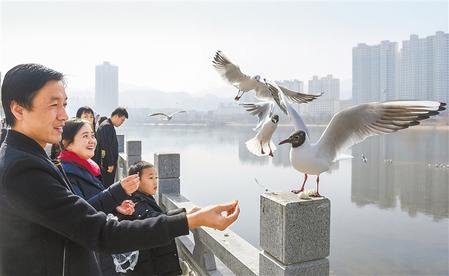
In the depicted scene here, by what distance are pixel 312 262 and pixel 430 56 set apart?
107m

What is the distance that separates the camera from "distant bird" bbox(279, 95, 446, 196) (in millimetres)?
2143

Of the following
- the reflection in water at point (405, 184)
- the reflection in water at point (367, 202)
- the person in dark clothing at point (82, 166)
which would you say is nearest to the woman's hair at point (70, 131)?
the person in dark clothing at point (82, 166)

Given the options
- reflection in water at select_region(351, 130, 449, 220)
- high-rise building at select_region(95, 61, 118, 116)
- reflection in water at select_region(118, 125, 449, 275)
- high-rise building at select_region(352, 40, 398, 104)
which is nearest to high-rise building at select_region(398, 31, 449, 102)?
high-rise building at select_region(352, 40, 398, 104)

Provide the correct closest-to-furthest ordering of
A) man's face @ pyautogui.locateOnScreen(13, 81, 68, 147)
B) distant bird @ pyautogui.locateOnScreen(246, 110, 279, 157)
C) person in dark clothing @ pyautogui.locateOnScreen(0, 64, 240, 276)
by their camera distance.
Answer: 1. person in dark clothing @ pyautogui.locateOnScreen(0, 64, 240, 276)
2. man's face @ pyautogui.locateOnScreen(13, 81, 68, 147)
3. distant bird @ pyautogui.locateOnScreen(246, 110, 279, 157)

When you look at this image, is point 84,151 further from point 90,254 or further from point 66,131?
point 90,254

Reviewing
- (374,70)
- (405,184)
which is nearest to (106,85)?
(374,70)

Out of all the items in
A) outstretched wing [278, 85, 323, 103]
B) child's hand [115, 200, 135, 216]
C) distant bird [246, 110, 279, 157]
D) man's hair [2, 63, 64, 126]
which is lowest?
child's hand [115, 200, 135, 216]

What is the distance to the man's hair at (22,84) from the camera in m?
1.21

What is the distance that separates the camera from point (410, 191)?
2164 cm

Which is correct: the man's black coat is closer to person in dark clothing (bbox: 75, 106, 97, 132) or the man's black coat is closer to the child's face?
person in dark clothing (bbox: 75, 106, 97, 132)

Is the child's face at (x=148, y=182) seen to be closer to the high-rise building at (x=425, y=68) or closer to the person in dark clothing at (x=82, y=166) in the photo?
the person in dark clothing at (x=82, y=166)

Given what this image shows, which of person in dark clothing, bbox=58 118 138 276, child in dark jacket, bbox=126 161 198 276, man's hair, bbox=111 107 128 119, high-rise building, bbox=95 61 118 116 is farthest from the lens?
high-rise building, bbox=95 61 118 116

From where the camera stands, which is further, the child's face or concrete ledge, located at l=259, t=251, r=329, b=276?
the child's face

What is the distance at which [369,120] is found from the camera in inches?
90.1
